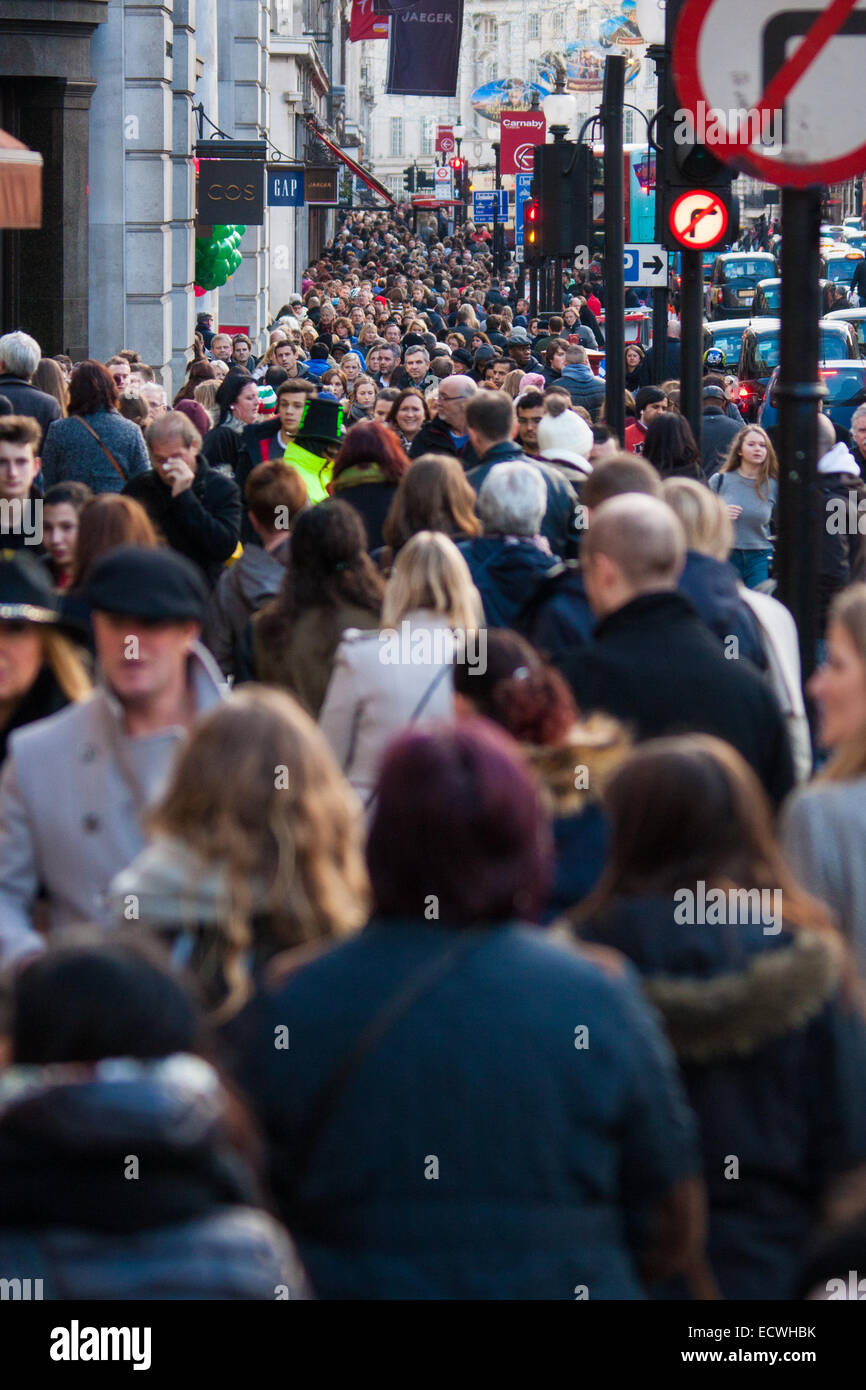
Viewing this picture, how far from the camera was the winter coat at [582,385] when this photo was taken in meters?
14.6

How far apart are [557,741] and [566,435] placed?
5287mm

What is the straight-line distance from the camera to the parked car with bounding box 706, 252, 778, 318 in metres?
42.3

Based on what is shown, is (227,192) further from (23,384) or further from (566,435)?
(566,435)

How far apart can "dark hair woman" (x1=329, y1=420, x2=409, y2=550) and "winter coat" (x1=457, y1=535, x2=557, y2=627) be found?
1645mm

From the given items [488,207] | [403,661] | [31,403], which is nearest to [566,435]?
[31,403]

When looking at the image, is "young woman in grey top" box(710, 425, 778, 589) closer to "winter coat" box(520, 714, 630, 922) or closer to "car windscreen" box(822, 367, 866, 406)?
"winter coat" box(520, 714, 630, 922)

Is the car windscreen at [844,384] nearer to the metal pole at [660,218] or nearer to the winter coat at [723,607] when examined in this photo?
the metal pole at [660,218]

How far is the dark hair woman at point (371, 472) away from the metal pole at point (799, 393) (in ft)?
12.9

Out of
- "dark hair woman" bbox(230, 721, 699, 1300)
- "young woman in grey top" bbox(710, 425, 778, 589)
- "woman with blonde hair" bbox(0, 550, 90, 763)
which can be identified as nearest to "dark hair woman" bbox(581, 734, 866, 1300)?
"dark hair woman" bbox(230, 721, 699, 1300)

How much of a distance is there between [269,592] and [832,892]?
11.6 ft

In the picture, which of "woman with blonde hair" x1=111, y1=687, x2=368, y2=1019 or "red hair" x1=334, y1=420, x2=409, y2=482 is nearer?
"woman with blonde hair" x1=111, y1=687, x2=368, y2=1019

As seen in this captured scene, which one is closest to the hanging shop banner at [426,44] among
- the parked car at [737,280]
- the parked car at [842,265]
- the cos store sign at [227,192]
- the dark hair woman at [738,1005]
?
the cos store sign at [227,192]

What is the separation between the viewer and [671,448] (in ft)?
30.4
